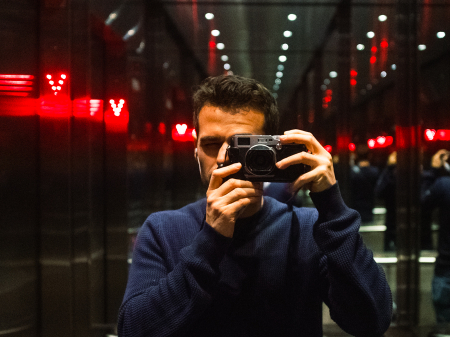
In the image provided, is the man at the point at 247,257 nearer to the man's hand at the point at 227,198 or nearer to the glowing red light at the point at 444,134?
the man's hand at the point at 227,198

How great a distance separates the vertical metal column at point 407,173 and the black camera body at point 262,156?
3.48 meters

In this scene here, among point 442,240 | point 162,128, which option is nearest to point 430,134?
point 442,240

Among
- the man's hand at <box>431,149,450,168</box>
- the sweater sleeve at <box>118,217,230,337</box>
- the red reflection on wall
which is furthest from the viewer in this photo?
the man's hand at <box>431,149,450,168</box>

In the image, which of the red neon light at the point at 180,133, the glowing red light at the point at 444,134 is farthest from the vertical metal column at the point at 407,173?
the red neon light at the point at 180,133

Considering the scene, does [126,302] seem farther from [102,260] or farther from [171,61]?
[171,61]

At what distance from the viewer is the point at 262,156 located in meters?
1.06

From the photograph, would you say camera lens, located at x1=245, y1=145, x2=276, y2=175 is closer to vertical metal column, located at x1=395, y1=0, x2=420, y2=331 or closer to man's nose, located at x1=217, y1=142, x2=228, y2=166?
man's nose, located at x1=217, y1=142, x2=228, y2=166

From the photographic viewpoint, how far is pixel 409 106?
159 inches

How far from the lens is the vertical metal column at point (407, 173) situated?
400 centimetres

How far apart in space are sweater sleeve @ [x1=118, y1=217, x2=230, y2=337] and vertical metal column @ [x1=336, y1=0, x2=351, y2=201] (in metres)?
3.87

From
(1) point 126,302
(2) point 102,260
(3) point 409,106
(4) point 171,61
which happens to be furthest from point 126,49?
(1) point 126,302

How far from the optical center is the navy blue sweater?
935 mm

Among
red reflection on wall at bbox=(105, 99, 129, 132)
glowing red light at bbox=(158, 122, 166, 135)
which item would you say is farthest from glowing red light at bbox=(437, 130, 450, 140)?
red reflection on wall at bbox=(105, 99, 129, 132)

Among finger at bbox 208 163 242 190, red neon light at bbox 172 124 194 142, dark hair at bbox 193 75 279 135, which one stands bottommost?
finger at bbox 208 163 242 190
